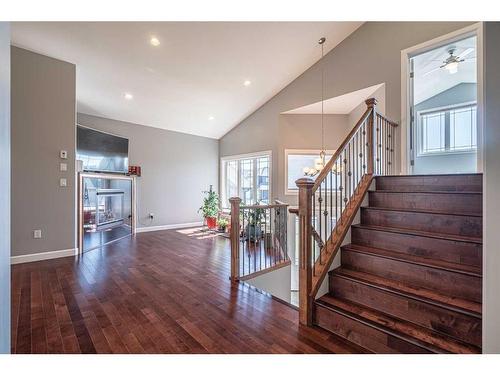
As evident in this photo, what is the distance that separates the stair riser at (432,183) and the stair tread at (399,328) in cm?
149

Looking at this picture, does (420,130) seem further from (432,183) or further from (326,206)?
(326,206)

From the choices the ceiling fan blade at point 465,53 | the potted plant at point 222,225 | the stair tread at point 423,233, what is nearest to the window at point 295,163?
the potted plant at point 222,225

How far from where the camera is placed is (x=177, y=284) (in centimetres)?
283

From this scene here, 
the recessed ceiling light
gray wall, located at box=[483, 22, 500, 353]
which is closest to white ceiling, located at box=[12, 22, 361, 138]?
the recessed ceiling light

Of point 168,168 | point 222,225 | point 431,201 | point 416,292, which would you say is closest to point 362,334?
point 416,292

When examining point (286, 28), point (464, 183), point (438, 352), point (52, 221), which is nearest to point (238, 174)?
point (286, 28)

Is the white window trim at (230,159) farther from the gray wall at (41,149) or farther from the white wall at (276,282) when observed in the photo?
the gray wall at (41,149)

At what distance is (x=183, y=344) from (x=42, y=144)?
3682 millimetres

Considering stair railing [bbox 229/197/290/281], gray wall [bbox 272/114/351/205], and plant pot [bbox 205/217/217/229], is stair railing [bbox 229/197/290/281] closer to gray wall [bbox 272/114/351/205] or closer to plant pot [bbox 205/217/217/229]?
gray wall [bbox 272/114/351/205]

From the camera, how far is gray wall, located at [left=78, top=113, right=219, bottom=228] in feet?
19.3

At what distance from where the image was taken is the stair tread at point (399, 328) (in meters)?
1.49

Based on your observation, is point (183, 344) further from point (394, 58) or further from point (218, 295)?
point (394, 58)

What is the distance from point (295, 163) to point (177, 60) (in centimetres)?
327

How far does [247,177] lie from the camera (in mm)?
6902
